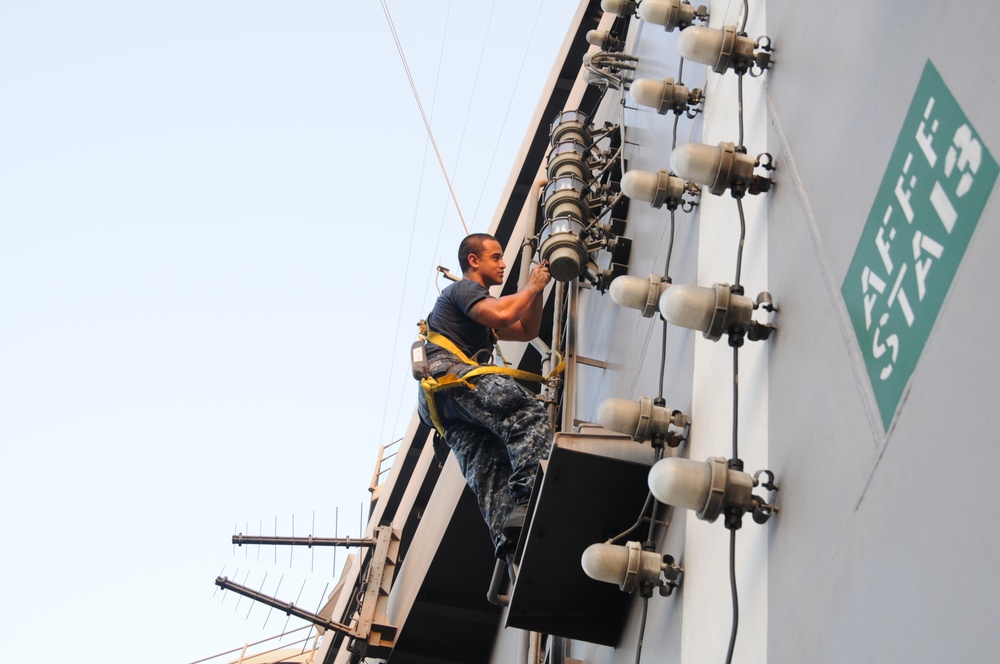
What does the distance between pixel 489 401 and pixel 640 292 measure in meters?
1.87

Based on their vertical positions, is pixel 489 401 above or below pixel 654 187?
below

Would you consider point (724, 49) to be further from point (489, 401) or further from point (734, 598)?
point (489, 401)

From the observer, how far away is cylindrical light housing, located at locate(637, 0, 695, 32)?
4.48 m

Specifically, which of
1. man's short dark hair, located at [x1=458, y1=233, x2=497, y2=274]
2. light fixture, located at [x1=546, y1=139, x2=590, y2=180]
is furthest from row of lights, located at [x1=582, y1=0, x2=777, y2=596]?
man's short dark hair, located at [x1=458, y1=233, x2=497, y2=274]

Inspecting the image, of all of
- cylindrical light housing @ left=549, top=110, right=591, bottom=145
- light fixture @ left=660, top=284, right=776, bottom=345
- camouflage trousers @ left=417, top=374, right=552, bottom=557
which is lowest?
light fixture @ left=660, top=284, right=776, bottom=345

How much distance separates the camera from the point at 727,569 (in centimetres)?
283

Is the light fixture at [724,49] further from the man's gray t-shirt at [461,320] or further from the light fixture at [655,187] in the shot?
the man's gray t-shirt at [461,320]

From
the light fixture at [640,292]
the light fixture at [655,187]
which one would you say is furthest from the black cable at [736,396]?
the light fixture at [655,187]

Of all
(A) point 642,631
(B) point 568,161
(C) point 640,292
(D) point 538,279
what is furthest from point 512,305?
(A) point 642,631

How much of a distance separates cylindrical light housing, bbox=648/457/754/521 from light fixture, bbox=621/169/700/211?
1.68m

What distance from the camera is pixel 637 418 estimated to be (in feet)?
11.7

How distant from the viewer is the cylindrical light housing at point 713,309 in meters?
2.83

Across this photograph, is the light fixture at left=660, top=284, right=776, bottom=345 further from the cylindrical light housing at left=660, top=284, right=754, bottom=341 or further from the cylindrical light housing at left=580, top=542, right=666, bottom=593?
the cylindrical light housing at left=580, top=542, right=666, bottom=593

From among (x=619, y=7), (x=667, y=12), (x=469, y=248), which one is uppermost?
(x=619, y=7)
